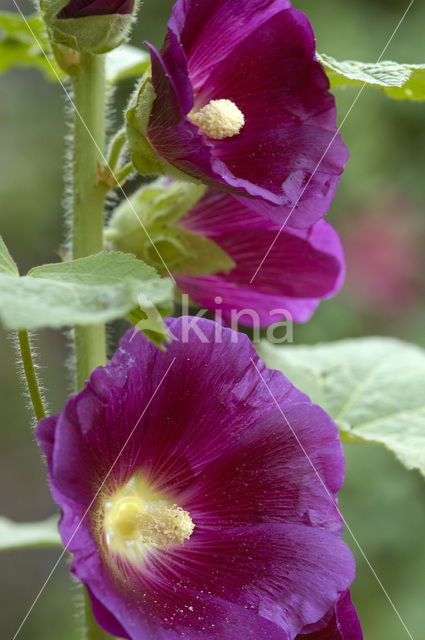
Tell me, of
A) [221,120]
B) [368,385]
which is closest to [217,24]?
[221,120]

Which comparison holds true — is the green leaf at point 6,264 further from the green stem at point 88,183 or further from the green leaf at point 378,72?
the green leaf at point 378,72

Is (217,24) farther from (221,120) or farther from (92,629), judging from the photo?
(92,629)

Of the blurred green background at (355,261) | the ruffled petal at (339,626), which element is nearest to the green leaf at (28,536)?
the ruffled petal at (339,626)

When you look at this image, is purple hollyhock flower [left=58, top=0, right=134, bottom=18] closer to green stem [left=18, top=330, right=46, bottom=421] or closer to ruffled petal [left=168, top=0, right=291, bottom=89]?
ruffled petal [left=168, top=0, right=291, bottom=89]

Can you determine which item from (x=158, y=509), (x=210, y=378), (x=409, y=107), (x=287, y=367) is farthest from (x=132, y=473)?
(x=409, y=107)

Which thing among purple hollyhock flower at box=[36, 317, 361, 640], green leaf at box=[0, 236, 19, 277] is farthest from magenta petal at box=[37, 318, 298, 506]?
green leaf at box=[0, 236, 19, 277]
